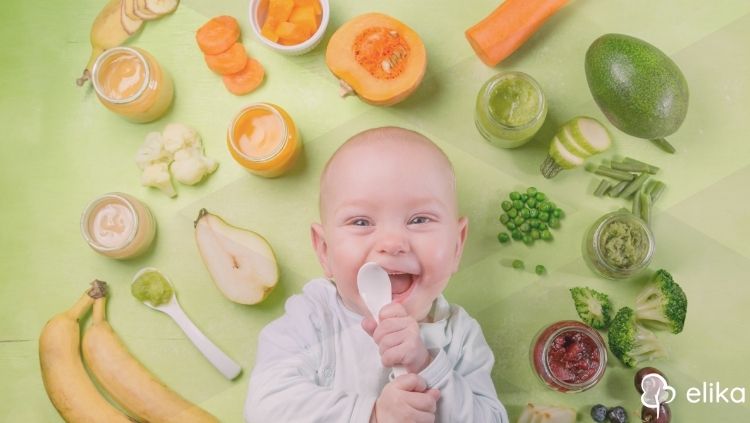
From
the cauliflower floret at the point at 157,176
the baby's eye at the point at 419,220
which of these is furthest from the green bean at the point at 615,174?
the cauliflower floret at the point at 157,176

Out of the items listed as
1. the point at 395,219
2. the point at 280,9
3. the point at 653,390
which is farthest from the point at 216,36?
the point at 653,390

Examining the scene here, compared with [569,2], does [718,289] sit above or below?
below

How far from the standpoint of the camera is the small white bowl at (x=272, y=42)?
1.64 m

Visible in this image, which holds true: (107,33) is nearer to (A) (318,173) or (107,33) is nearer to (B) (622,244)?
(A) (318,173)

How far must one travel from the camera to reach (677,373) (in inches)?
63.4

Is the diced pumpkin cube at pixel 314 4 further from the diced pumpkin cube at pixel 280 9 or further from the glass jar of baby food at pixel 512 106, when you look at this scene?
the glass jar of baby food at pixel 512 106

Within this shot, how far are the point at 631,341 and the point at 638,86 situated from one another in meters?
0.58

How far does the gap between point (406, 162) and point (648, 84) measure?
61cm

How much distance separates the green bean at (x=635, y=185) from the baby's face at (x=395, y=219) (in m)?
0.59

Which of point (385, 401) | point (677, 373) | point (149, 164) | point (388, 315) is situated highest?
point (149, 164)

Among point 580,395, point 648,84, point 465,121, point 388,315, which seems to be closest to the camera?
point 388,315

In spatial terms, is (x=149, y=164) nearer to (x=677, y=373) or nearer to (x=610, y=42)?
(x=610, y=42)

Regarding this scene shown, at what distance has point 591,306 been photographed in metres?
1.57

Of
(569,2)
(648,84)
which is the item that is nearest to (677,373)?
(648,84)
